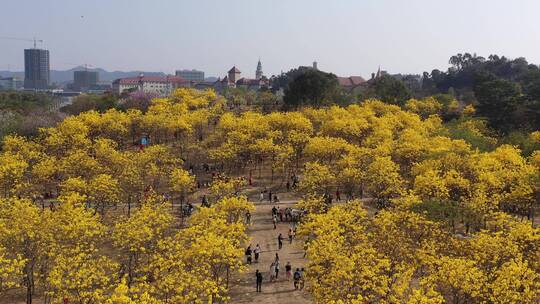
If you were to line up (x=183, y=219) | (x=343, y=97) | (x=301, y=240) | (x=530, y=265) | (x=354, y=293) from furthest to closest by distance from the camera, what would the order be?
(x=343, y=97) < (x=183, y=219) < (x=301, y=240) < (x=530, y=265) < (x=354, y=293)

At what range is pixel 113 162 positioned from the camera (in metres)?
41.2

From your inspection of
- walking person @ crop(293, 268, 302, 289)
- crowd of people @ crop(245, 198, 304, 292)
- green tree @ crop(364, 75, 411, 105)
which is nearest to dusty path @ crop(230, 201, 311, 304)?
crowd of people @ crop(245, 198, 304, 292)

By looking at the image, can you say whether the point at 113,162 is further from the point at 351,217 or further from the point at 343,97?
the point at 343,97

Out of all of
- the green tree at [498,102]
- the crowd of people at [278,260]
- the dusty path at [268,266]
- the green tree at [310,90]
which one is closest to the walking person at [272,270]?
the crowd of people at [278,260]

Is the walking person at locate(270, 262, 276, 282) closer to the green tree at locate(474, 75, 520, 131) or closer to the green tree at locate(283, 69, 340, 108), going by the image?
the green tree at locate(474, 75, 520, 131)

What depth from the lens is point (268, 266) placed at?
29484 millimetres

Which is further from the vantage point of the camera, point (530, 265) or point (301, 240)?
point (301, 240)

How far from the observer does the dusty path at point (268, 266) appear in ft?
83.8

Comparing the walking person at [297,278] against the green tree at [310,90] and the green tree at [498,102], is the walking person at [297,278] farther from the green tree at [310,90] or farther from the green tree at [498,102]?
the green tree at [310,90]

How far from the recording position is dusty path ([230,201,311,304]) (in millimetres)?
25531

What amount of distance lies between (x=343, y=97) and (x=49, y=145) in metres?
49.0

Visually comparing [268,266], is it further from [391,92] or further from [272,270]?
[391,92]

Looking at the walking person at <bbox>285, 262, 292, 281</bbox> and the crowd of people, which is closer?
the crowd of people

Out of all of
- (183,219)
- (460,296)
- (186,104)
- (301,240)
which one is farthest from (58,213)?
(186,104)
